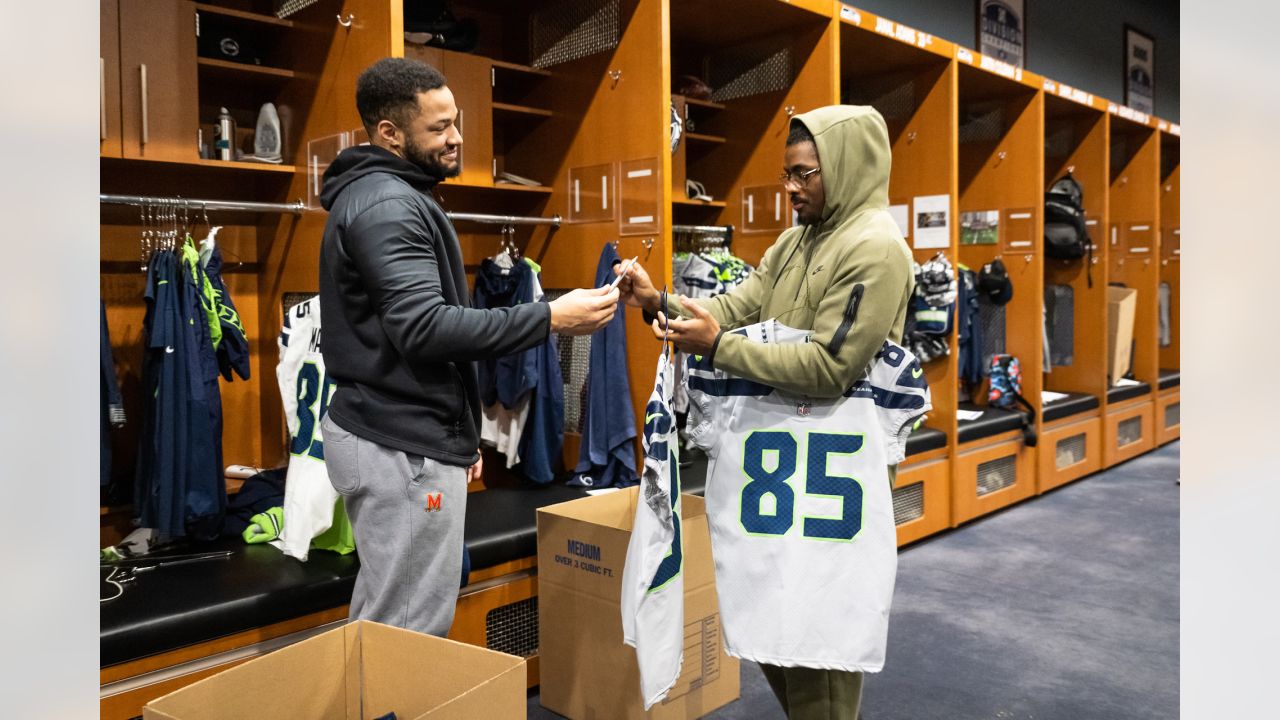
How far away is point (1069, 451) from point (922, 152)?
2342 millimetres

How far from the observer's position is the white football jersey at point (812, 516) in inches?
73.7

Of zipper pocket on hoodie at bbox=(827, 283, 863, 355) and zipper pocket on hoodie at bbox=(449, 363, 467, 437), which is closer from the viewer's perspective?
zipper pocket on hoodie at bbox=(827, 283, 863, 355)

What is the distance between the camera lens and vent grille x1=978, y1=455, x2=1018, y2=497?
509 centimetres

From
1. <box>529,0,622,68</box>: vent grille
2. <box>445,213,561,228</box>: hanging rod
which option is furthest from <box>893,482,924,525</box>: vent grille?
<box>529,0,622,68</box>: vent grille

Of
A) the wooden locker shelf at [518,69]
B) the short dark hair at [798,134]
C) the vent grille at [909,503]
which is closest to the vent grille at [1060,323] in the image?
the vent grille at [909,503]

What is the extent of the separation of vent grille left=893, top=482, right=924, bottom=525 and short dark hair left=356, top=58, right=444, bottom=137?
316 centimetres

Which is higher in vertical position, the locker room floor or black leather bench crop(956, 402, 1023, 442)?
black leather bench crop(956, 402, 1023, 442)

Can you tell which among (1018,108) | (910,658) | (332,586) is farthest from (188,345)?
(1018,108)

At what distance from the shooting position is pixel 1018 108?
549cm

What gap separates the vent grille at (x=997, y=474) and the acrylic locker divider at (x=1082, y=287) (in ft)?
1.98

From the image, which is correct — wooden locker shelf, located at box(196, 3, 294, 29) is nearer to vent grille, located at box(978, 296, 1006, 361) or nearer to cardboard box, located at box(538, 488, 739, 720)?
cardboard box, located at box(538, 488, 739, 720)

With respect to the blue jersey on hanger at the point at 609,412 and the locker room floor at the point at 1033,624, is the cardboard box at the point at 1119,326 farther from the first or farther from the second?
the blue jersey on hanger at the point at 609,412
